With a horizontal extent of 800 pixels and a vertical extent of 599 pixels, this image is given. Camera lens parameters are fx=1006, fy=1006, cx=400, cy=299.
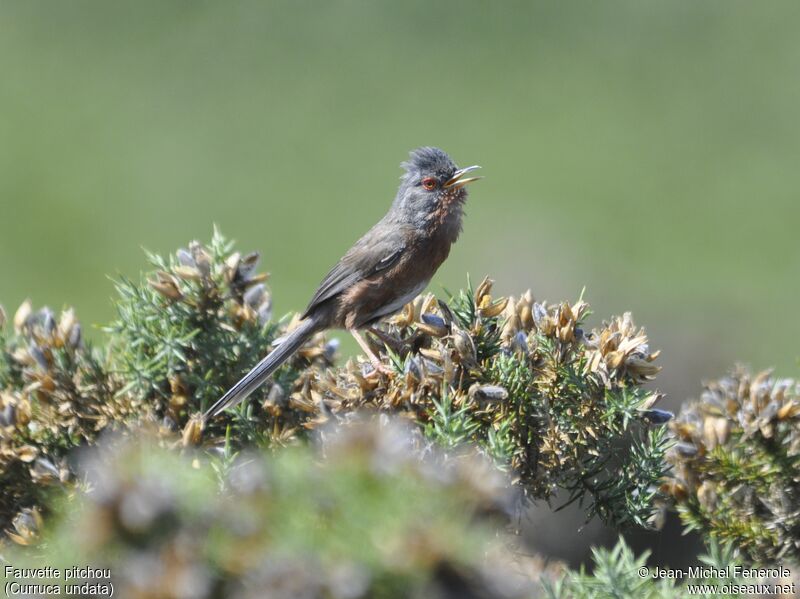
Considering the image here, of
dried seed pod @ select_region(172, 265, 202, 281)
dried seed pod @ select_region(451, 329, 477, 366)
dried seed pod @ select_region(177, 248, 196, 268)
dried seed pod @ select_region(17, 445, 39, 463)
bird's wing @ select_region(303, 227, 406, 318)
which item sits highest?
bird's wing @ select_region(303, 227, 406, 318)

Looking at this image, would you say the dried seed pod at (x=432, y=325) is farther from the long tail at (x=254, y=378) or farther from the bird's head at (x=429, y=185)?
the bird's head at (x=429, y=185)

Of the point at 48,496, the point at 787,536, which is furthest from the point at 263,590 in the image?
the point at 787,536

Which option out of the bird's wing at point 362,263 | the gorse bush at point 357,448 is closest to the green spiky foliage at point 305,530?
the gorse bush at point 357,448

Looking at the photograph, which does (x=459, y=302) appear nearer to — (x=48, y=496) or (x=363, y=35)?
(x=48, y=496)

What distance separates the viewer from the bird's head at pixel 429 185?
4.75m

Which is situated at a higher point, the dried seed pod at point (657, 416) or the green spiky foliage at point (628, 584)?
the dried seed pod at point (657, 416)

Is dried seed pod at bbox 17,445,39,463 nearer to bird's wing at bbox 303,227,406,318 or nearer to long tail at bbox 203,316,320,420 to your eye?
long tail at bbox 203,316,320,420

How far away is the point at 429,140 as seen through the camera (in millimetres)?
11648

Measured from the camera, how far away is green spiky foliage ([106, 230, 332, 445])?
2713mm

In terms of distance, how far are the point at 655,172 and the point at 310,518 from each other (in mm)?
10683

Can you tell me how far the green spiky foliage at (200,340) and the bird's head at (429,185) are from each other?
194 cm

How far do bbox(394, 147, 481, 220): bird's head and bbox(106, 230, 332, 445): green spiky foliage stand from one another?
1.94 m

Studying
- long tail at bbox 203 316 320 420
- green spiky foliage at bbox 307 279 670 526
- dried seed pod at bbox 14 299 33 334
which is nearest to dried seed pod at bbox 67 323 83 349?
dried seed pod at bbox 14 299 33 334

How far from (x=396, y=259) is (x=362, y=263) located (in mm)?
167
